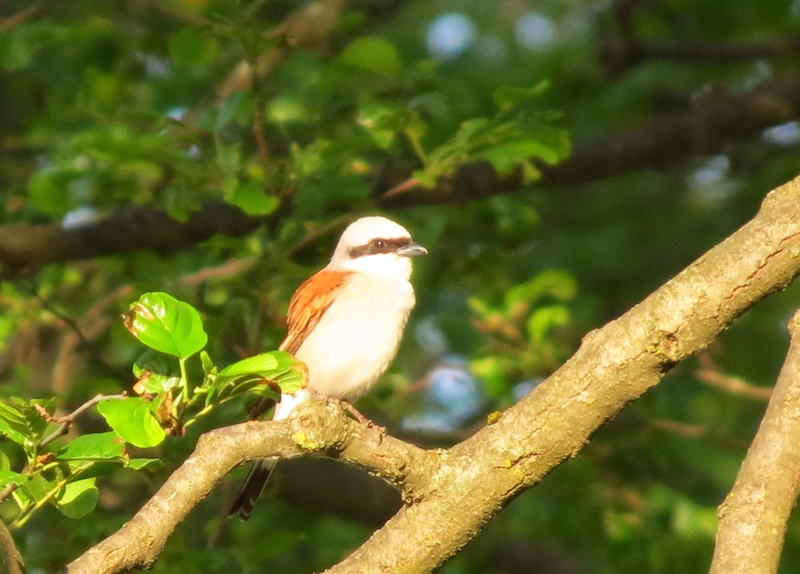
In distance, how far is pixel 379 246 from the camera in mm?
5516

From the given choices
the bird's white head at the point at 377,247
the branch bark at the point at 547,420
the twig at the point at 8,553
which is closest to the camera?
the twig at the point at 8,553

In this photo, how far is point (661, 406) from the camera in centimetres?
703

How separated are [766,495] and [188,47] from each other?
2998mm

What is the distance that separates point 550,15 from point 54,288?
6553mm

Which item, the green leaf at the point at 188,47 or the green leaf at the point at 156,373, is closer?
the green leaf at the point at 156,373

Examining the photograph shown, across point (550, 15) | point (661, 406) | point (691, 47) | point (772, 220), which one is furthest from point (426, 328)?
point (772, 220)

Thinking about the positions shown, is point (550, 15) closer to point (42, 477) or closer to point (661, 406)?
point (661, 406)

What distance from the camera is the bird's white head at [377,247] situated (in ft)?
17.8

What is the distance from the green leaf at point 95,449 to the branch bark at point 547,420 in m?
0.34

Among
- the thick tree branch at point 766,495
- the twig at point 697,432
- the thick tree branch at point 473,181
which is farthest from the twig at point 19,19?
the thick tree branch at point 766,495

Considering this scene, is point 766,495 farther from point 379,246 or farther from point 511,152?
point 379,246

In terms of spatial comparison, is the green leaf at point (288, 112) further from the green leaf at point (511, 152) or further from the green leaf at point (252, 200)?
the green leaf at point (511, 152)

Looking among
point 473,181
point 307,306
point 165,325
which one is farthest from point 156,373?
point 473,181

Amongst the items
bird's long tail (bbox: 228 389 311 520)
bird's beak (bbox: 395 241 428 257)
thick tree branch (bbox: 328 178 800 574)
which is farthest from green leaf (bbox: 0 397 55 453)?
bird's beak (bbox: 395 241 428 257)
